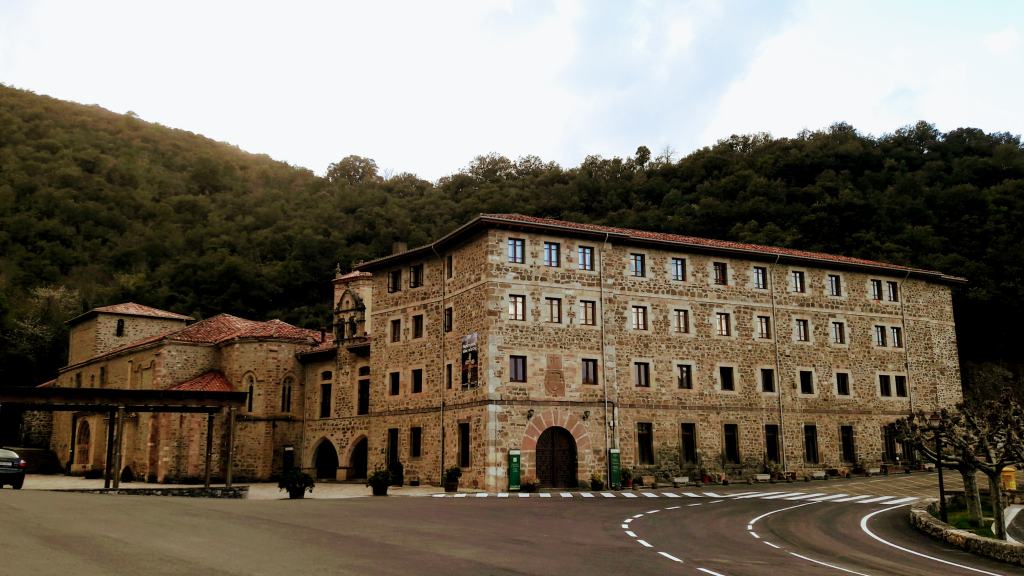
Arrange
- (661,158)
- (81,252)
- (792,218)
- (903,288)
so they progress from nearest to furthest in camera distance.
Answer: (903,288) < (792,218) < (81,252) < (661,158)

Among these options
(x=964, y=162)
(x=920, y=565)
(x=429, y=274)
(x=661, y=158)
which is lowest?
(x=920, y=565)

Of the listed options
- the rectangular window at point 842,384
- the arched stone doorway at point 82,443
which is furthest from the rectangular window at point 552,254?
the arched stone doorway at point 82,443

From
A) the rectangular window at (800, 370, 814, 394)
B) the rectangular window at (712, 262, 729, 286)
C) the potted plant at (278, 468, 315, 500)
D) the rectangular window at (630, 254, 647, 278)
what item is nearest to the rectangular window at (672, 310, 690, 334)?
the rectangular window at (630, 254, 647, 278)

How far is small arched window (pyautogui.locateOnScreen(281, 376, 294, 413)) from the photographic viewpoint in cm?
4531

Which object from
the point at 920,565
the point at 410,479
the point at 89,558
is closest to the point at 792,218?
the point at 410,479

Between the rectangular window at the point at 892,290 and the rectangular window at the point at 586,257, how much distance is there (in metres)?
18.5

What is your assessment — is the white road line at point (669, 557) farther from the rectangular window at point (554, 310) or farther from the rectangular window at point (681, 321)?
the rectangular window at point (681, 321)

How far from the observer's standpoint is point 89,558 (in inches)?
445

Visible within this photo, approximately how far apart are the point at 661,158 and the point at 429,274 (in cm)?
5124

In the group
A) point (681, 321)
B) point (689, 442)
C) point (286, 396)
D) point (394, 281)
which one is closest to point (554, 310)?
point (681, 321)

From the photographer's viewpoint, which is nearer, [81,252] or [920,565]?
[920,565]

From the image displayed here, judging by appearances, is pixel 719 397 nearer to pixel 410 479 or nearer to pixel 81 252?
pixel 410 479

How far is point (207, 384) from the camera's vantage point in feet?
145

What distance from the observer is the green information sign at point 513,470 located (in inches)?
1321
